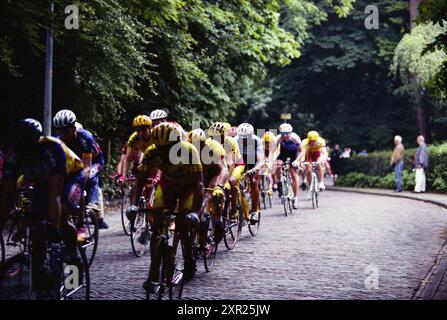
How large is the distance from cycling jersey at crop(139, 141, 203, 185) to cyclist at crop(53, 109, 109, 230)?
1.44 metres

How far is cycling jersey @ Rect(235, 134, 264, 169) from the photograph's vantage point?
41.0ft

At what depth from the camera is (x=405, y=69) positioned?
28141 mm

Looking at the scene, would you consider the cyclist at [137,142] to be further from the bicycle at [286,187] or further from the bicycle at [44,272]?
the bicycle at [286,187]

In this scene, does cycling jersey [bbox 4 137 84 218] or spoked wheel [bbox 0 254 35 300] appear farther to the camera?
cycling jersey [bbox 4 137 84 218]

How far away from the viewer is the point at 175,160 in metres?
7.25

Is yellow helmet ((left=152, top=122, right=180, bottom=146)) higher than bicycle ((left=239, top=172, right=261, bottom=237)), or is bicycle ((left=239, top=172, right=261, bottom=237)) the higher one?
yellow helmet ((left=152, top=122, right=180, bottom=146))

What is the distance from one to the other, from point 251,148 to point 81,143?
4393 millimetres

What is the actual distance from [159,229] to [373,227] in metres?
8.07

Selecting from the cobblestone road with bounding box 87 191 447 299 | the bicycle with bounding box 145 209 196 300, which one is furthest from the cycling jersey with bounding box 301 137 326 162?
the bicycle with bounding box 145 209 196 300

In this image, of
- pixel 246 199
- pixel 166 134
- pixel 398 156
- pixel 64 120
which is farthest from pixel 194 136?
pixel 398 156

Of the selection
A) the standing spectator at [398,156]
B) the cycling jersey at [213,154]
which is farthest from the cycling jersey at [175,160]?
the standing spectator at [398,156]

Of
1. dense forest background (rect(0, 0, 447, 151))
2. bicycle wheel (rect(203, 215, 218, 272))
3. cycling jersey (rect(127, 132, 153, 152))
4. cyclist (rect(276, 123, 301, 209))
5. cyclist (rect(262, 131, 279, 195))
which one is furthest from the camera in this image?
cyclist (rect(276, 123, 301, 209))

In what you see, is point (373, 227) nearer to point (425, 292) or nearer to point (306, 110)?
point (425, 292)

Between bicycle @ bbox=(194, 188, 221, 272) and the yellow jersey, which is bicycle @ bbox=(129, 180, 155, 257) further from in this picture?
the yellow jersey
